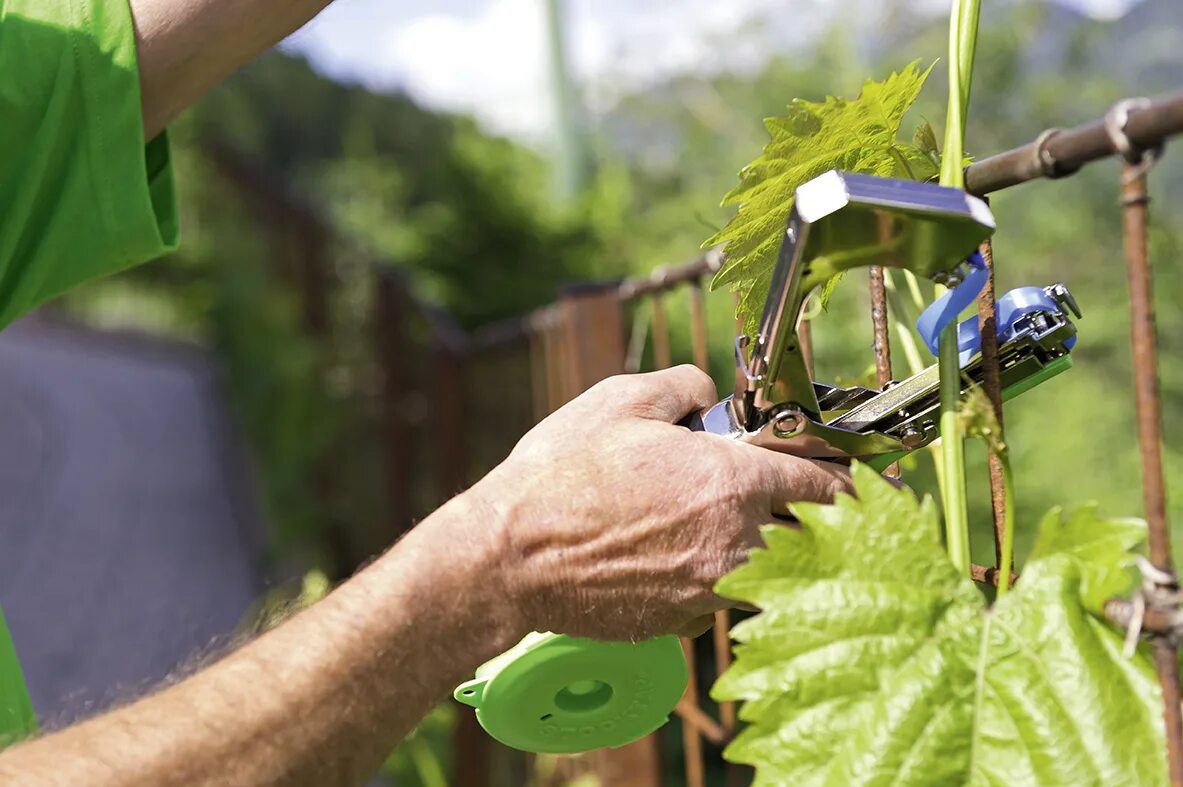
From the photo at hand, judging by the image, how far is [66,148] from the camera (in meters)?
1.41

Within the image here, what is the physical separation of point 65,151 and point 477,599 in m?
0.96

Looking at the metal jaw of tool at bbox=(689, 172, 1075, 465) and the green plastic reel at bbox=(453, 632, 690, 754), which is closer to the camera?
the metal jaw of tool at bbox=(689, 172, 1075, 465)

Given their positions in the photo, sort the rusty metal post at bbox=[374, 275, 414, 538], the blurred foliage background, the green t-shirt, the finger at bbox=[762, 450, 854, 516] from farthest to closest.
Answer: the rusty metal post at bbox=[374, 275, 414, 538], the blurred foliage background, the green t-shirt, the finger at bbox=[762, 450, 854, 516]

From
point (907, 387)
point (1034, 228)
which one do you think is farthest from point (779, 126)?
point (1034, 228)

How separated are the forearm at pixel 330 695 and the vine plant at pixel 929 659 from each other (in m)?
0.25

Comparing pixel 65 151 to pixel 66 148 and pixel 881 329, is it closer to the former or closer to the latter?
A: pixel 66 148

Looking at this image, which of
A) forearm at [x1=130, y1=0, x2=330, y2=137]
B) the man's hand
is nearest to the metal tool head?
the man's hand

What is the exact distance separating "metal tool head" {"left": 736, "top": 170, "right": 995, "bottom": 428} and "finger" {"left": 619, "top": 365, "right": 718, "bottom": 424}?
0.13 meters

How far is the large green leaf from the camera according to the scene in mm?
557

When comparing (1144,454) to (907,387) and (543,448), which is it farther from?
(543,448)

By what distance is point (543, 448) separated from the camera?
0.81 m

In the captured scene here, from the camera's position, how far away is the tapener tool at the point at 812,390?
0.61 meters

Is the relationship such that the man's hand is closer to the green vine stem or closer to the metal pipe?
the green vine stem

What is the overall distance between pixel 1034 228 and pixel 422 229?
3.22 meters
